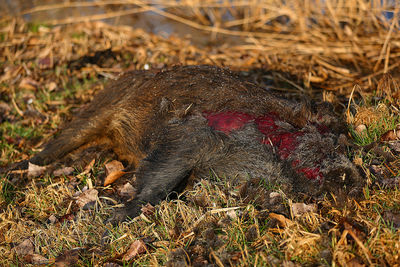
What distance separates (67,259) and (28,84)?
3.63 m

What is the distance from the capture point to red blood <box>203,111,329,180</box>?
10.3 ft

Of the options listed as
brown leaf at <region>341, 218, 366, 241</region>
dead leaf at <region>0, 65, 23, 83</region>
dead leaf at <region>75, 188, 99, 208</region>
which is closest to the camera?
brown leaf at <region>341, 218, 366, 241</region>

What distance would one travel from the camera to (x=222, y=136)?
3377 millimetres

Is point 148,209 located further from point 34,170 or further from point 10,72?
point 10,72

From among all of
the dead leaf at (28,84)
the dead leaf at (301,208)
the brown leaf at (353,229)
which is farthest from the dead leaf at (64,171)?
the brown leaf at (353,229)

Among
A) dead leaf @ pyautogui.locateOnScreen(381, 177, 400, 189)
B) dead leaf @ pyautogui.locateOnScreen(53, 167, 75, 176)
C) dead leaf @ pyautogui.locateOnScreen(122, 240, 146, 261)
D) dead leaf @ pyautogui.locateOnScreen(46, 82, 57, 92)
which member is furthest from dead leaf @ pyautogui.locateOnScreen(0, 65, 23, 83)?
dead leaf @ pyautogui.locateOnScreen(381, 177, 400, 189)

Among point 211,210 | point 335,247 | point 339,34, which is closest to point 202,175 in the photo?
point 211,210

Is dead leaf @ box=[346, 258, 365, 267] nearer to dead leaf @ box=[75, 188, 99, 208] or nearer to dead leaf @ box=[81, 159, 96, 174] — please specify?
dead leaf @ box=[75, 188, 99, 208]

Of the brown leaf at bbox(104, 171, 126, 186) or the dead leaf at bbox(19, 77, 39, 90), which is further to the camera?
the dead leaf at bbox(19, 77, 39, 90)

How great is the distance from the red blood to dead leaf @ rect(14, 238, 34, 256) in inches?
61.6

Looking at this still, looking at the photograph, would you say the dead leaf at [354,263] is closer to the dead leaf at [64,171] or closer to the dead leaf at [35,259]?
the dead leaf at [35,259]

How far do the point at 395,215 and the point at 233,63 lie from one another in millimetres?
3817

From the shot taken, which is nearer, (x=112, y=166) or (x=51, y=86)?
(x=112, y=166)

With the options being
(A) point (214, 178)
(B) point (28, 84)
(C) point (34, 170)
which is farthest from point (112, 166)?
(B) point (28, 84)
